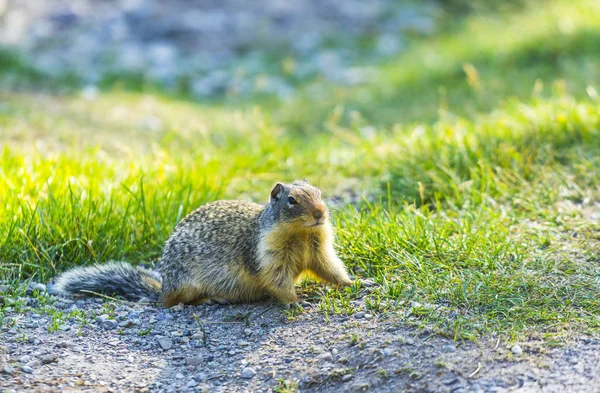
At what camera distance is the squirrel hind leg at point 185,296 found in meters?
4.46

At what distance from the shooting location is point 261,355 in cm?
389

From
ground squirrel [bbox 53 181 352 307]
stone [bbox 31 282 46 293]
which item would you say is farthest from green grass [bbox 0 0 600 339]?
ground squirrel [bbox 53 181 352 307]

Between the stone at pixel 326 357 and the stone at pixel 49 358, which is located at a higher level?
the stone at pixel 49 358

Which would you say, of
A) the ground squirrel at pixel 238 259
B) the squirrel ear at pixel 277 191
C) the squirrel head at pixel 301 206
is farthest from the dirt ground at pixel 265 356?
the squirrel ear at pixel 277 191

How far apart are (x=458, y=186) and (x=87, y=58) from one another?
7318 millimetres

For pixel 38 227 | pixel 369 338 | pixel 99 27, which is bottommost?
pixel 369 338

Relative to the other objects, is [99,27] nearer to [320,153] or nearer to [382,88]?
[382,88]

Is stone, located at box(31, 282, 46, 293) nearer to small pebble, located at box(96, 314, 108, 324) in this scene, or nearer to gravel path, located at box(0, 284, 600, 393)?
gravel path, located at box(0, 284, 600, 393)

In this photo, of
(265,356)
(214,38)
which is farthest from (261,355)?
(214,38)

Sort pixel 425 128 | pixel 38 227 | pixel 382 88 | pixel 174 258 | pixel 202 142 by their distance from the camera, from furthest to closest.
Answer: pixel 382 88 < pixel 202 142 < pixel 425 128 < pixel 38 227 < pixel 174 258

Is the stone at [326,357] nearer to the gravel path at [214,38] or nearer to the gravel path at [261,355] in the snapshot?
the gravel path at [261,355]

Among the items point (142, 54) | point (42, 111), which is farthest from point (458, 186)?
point (142, 54)

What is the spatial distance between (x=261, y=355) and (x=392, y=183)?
88.6 inches

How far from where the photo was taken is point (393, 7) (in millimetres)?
13141
